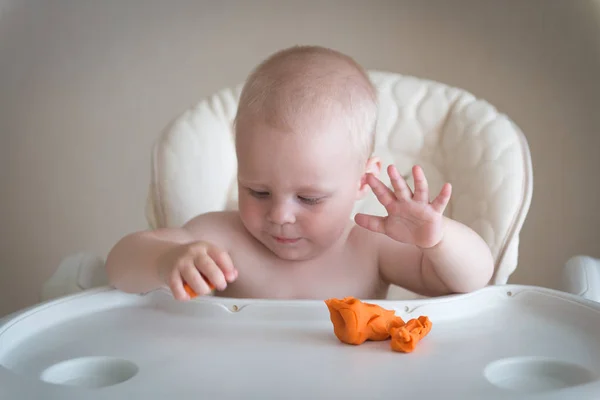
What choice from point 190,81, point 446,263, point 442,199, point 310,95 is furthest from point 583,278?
point 190,81

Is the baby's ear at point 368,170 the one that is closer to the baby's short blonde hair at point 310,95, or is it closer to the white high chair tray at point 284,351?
the baby's short blonde hair at point 310,95

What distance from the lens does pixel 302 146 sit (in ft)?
2.96

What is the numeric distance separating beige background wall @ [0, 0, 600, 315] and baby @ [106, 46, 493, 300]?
28.9 inches

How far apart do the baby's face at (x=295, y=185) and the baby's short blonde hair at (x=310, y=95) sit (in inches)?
0.7

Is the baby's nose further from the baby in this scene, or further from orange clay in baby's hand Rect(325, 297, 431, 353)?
orange clay in baby's hand Rect(325, 297, 431, 353)

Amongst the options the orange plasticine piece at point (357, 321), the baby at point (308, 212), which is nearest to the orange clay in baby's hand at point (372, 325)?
the orange plasticine piece at point (357, 321)

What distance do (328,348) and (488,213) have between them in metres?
0.46

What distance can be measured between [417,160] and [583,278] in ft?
1.03

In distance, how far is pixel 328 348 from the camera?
2.50 feet

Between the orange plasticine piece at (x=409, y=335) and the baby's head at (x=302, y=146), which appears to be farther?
the baby's head at (x=302, y=146)

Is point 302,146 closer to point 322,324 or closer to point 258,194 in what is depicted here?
point 258,194

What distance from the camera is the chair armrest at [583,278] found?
40.1 inches

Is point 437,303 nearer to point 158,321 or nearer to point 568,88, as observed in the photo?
point 158,321

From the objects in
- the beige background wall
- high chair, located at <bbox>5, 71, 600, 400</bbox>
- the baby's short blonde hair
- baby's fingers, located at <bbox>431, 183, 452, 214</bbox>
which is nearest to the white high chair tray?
high chair, located at <bbox>5, 71, 600, 400</bbox>
